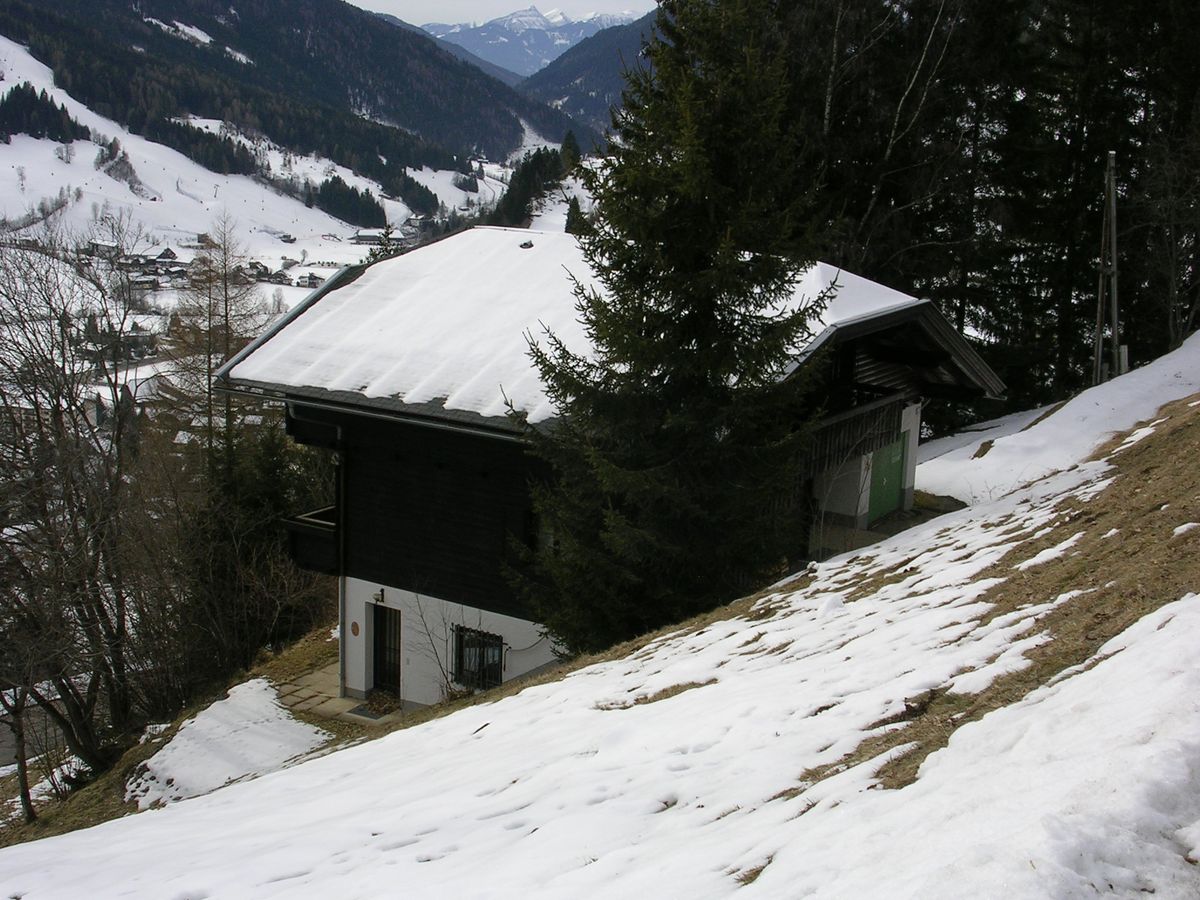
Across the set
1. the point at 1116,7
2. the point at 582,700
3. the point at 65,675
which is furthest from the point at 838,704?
the point at 1116,7

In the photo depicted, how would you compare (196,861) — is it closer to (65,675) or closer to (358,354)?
(358,354)

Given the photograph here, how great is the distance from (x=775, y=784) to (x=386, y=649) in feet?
45.6

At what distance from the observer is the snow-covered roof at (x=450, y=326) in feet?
51.2

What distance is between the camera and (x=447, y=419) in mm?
15109

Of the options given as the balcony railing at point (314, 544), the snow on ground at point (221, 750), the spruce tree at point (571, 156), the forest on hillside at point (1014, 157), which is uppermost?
the forest on hillside at point (1014, 157)

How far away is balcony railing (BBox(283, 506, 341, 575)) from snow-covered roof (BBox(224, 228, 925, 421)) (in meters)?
3.20

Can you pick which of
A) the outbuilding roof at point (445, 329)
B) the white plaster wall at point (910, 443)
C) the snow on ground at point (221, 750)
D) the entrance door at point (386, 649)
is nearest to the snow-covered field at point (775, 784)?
the outbuilding roof at point (445, 329)

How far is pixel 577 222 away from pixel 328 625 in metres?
13.5

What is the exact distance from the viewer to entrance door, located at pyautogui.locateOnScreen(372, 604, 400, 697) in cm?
1844

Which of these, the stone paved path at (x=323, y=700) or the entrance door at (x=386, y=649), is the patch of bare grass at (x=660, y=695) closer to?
the stone paved path at (x=323, y=700)

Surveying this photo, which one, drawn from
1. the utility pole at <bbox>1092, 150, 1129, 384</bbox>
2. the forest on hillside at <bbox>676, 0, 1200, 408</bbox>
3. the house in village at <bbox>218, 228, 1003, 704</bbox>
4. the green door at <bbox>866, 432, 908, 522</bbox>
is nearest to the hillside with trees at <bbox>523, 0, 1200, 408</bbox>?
the forest on hillside at <bbox>676, 0, 1200, 408</bbox>

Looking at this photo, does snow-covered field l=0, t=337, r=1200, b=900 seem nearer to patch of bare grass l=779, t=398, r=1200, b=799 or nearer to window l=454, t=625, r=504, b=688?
patch of bare grass l=779, t=398, r=1200, b=799

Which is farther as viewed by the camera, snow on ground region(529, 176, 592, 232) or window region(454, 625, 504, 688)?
snow on ground region(529, 176, 592, 232)

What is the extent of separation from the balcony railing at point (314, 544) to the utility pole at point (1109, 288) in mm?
24071
